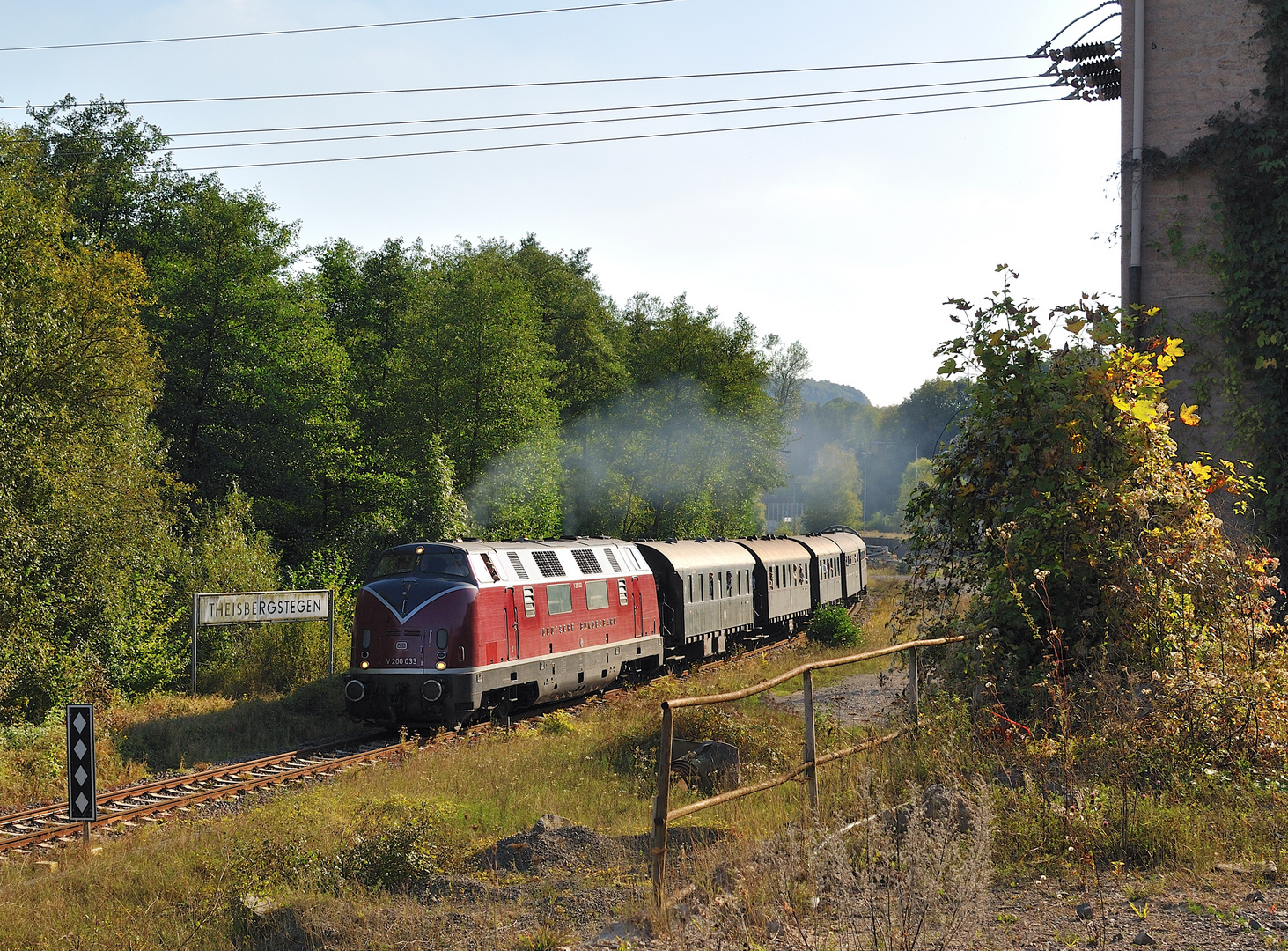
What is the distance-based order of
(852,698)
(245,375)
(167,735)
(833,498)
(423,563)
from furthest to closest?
(833,498), (245,375), (852,698), (423,563), (167,735)

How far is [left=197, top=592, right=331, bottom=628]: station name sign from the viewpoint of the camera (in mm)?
19875

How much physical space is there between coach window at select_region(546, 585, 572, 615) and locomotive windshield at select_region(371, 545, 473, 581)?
2149 millimetres

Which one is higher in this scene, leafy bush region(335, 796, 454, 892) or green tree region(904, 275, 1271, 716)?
green tree region(904, 275, 1271, 716)

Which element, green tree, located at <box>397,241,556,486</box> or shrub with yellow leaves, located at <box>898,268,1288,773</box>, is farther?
green tree, located at <box>397,241,556,486</box>

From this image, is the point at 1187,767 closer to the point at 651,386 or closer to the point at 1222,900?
the point at 1222,900

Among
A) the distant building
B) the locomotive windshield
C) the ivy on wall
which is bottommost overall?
the distant building

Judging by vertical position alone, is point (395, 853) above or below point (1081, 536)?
below

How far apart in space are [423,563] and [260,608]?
17.5ft

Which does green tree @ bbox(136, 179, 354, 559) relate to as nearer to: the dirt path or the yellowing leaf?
the dirt path

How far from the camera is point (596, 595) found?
19.9 m

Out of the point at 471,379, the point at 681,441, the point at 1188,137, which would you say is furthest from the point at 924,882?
the point at 681,441

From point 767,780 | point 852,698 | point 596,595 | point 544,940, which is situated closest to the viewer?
point 544,940

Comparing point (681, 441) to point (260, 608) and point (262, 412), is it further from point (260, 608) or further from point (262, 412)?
point (260, 608)

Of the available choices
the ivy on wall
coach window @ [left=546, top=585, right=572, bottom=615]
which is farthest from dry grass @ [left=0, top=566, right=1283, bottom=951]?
the ivy on wall
